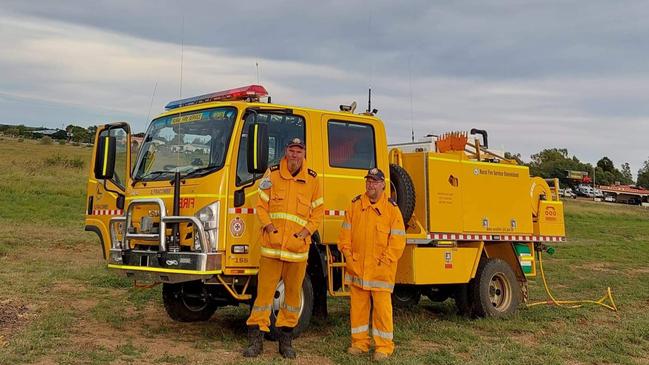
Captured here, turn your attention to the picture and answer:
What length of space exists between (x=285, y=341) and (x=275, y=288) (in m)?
0.54

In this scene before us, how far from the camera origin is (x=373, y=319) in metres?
6.52

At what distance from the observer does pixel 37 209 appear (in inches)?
866

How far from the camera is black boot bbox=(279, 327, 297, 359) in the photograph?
20.7 feet

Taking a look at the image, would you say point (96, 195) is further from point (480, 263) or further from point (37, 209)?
point (37, 209)

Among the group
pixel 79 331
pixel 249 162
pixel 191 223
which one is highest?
pixel 249 162

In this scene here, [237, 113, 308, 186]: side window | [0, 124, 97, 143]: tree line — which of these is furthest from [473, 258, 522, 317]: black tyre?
[0, 124, 97, 143]: tree line

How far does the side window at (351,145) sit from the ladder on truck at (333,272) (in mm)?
1030

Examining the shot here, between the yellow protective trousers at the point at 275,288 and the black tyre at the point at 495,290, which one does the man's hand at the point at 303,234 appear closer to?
the yellow protective trousers at the point at 275,288

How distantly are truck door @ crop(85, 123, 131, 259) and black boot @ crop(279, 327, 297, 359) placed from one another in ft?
8.30

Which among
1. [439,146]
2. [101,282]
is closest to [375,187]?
[439,146]

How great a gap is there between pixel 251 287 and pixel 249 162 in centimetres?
142

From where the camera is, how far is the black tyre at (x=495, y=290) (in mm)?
8945

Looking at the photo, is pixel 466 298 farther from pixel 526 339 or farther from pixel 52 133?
pixel 52 133

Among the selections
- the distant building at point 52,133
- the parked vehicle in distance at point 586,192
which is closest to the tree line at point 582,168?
the parked vehicle in distance at point 586,192
